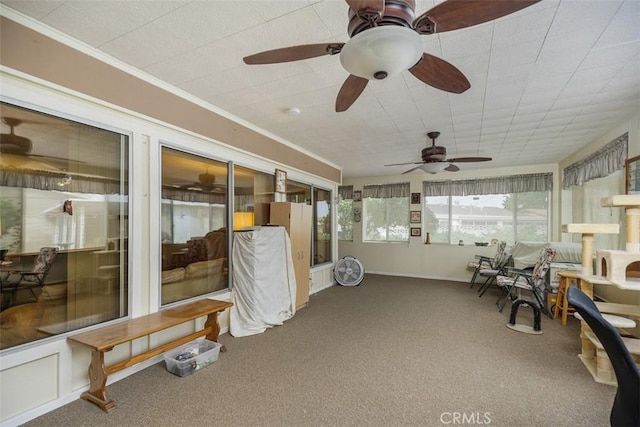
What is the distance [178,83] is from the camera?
2.72 metres

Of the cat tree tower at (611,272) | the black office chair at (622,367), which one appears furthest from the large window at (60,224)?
the cat tree tower at (611,272)

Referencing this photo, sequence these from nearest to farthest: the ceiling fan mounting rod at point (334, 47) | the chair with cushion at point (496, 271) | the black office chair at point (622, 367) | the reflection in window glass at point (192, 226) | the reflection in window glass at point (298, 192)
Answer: the black office chair at point (622, 367), the ceiling fan mounting rod at point (334, 47), the reflection in window glass at point (192, 226), the reflection in window glass at point (298, 192), the chair with cushion at point (496, 271)

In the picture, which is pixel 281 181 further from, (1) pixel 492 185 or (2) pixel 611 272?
(1) pixel 492 185

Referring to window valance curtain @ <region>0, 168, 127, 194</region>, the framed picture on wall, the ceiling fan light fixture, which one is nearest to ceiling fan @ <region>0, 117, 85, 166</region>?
window valance curtain @ <region>0, 168, 127, 194</region>

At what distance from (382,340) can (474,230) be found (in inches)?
177

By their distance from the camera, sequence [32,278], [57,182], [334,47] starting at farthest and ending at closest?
[57,182] → [32,278] → [334,47]

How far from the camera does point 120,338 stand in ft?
6.84

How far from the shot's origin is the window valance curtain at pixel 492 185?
5926mm

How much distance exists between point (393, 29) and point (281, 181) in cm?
A: 340

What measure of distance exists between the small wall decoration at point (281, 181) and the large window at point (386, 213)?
3.45 m

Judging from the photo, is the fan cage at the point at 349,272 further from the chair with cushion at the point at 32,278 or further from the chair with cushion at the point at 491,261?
the chair with cushion at the point at 32,278

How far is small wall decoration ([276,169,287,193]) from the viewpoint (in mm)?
4496

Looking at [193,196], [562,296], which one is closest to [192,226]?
[193,196]

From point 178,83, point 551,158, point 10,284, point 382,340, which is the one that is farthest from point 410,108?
point 551,158
